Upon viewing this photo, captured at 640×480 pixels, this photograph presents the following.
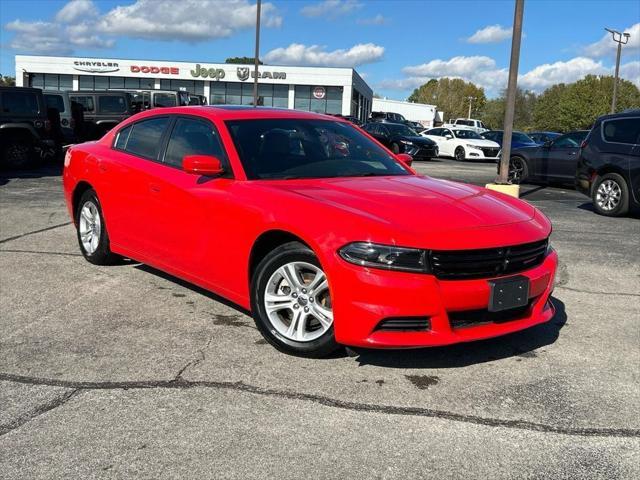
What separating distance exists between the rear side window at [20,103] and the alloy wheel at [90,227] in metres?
10.3

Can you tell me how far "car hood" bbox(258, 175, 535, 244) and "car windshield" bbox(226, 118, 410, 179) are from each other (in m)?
0.18

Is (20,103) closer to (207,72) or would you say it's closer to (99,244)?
(99,244)

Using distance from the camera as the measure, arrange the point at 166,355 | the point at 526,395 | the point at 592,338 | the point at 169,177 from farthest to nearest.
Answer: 1. the point at 169,177
2. the point at 592,338
3. the point at 166,355
4. the point at 526,395

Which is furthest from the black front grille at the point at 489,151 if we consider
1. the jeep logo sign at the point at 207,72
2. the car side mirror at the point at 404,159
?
the jeep logo sign at the point at 207,72

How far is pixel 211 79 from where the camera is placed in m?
58.7

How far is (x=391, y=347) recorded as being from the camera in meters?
3.62

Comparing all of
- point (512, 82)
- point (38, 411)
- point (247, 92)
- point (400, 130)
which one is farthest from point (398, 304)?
point (247, 92)

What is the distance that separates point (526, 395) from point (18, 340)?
317 cm

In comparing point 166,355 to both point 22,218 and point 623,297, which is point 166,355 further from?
point 22,218

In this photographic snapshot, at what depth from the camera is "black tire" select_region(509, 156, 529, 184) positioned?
16.3 metres

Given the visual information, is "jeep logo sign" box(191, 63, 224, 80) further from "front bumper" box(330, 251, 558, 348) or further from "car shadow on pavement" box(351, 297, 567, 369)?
"front bumper" box(330, 251, 558, 348)

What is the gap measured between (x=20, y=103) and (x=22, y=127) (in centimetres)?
58

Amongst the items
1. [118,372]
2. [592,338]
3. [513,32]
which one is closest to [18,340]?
[118,372]

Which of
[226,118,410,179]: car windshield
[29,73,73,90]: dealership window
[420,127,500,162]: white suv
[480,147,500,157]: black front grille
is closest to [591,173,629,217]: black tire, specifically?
[226,118,410,179]: car windshield
